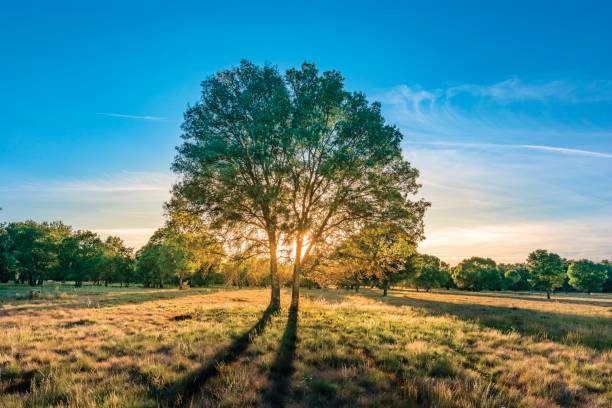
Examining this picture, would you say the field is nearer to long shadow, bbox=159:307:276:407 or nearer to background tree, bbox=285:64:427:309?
long shadow, bbox=159:307:276:407

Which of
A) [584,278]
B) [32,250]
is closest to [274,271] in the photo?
[32,250]

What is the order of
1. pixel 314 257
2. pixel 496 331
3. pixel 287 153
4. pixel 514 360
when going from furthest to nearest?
pixel 314 257 < pixel 287 153 < pixel 496 331 < pixel 514 360

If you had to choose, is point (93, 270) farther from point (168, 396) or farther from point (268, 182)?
point (168, 396)

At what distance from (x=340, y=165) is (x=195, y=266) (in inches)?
487

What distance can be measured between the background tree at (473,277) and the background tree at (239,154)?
122 m

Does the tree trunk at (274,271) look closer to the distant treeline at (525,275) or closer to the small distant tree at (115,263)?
the distant treeline at (525,275)

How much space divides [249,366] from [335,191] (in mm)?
13215

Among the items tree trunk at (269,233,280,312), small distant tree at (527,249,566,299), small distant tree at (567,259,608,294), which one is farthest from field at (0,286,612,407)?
small distant tree at (567,259,608,294)

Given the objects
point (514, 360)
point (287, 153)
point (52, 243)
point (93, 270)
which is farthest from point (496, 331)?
point (93, 270)

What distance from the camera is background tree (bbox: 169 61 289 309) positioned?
58.8 feet

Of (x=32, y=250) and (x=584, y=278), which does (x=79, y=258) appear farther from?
(x=584, y=278)

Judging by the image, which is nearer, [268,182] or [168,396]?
[168,396]

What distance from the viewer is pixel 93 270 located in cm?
8506

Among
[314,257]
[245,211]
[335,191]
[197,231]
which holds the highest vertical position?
[335,191]
